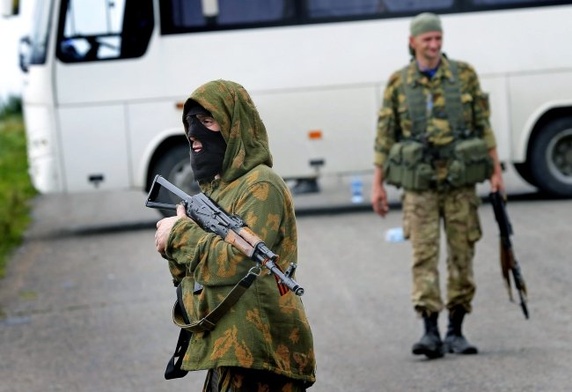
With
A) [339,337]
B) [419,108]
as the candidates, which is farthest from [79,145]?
[419,108]

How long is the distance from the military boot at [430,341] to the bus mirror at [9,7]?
9.10m

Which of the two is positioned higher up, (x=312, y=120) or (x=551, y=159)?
(x=312, y=120)

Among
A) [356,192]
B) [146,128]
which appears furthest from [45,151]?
[356,192]

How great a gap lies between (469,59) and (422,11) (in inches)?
28.5

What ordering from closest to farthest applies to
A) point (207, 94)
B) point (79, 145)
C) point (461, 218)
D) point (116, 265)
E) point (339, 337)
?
point (207, 94)
point (461, 218)
point (339, 337)
point (116, 265)
point (79, 145)

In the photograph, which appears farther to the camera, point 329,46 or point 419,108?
point 329,46

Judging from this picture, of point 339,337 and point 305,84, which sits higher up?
point 305,84

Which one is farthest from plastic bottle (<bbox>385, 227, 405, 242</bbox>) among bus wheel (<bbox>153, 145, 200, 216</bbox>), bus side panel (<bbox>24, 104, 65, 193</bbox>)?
bus side panel (<bbox>24, 104, 65, 193</bbox>)

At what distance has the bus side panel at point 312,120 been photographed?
15430 millimetres

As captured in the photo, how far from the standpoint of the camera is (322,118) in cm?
1546

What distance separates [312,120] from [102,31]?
2.37m

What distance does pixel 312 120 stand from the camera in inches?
609

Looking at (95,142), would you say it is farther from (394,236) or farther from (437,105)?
(437,105)

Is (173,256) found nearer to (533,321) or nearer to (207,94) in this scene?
(207,94)
